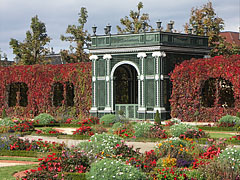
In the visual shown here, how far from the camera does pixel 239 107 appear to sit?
Answer: 92.4ft

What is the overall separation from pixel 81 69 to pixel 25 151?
18.9 metres

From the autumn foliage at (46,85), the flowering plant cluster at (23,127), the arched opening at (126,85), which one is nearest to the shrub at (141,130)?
the flowering plant cluster at (23,127)

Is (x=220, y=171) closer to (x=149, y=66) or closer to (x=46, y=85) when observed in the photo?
(x=149, y=66)

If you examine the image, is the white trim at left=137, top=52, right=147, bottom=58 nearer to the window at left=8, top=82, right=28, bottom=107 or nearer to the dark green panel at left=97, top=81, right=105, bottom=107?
the dark green panel at left=97, top=81, right=105, bottom=107

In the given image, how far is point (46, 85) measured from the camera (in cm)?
3666

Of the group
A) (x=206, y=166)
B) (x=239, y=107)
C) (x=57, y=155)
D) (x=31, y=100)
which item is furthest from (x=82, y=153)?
(x=31, y=100)

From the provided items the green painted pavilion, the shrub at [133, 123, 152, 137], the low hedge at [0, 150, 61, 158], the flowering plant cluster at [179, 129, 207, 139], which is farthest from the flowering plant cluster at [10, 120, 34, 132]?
the green painted pavilion

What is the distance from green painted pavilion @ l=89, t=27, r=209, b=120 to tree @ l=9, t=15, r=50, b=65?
738 inches

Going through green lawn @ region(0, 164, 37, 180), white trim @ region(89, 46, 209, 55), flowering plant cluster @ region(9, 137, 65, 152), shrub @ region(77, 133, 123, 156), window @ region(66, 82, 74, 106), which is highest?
white trim @ region(89, 46, 209, 55)

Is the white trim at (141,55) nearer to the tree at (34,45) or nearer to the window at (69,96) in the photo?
the window at (69,96)

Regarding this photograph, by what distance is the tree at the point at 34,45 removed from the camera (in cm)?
5066

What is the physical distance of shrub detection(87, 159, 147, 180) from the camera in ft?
31.1

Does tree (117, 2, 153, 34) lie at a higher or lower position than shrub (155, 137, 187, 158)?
higher

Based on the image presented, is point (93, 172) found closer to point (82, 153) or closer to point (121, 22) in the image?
point (82, 153)
